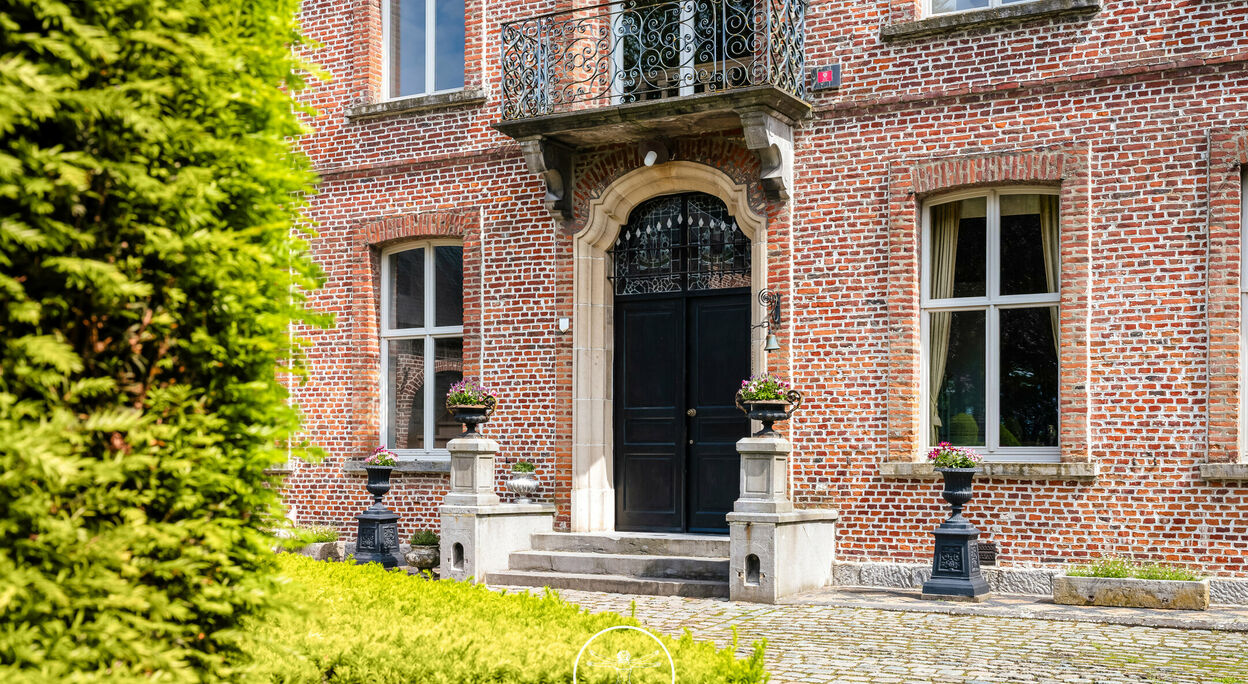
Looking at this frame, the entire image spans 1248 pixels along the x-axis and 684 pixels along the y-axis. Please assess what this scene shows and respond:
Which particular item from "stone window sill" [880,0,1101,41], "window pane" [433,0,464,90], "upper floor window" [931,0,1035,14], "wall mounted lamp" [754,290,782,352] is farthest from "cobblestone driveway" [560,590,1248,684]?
"window pane" [433,0,464,90]

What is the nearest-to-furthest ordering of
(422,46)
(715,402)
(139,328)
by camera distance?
(139,328), (715,402), (422,46)

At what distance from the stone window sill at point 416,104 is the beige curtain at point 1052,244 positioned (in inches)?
221

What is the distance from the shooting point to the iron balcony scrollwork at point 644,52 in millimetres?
11219

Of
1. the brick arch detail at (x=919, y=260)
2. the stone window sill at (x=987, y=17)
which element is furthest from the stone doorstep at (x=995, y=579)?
the stone window sill at (x=987, y=17)

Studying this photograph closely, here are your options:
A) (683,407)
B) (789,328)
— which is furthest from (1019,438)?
(683,407)

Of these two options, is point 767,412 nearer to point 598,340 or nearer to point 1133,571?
point 598,340

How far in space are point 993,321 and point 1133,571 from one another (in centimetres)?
234

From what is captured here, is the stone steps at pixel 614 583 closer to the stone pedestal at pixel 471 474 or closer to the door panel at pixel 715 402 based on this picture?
the stone pedestal at pixel 471 474

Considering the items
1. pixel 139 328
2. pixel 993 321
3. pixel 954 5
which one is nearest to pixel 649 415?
pixel 993 321

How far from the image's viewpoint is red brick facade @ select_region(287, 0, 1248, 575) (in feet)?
32.0

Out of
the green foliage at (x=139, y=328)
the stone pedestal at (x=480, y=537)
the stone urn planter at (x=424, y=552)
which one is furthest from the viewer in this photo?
the stone urn planter at (x=424, y=552)

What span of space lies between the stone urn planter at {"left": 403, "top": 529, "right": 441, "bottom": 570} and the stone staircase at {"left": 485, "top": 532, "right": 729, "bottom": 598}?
1.19 m

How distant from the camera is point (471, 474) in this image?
11.7m

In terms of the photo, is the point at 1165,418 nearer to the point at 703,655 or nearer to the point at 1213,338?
the point at 1213,338
